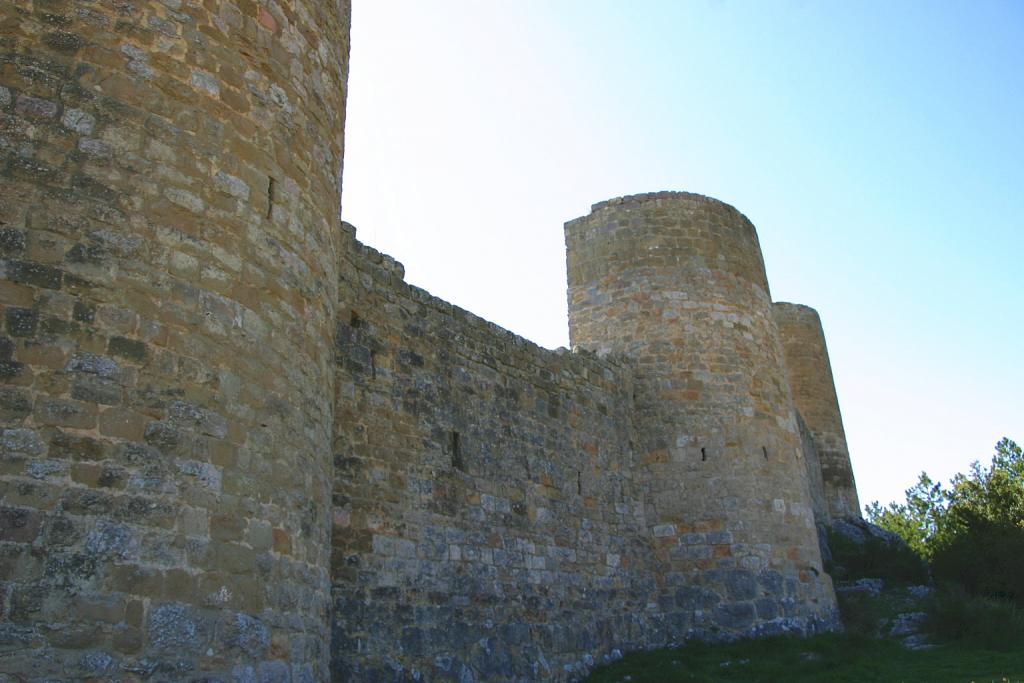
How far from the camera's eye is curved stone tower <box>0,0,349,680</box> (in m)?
4.32

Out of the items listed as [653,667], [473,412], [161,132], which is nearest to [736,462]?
[653,667]

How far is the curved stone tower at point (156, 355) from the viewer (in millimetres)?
4316

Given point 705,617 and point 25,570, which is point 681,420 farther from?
point 25,570

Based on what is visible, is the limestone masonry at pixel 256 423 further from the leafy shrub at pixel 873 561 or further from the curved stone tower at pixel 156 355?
the leafy shrub at pixel 873 561

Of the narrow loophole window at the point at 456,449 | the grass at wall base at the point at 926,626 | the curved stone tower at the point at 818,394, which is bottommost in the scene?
the grass at wall base at the point at 926,626

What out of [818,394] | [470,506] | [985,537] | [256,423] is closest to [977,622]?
[985,537]

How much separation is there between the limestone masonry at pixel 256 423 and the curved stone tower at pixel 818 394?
1091 centimetres

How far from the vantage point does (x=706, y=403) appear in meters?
12.4

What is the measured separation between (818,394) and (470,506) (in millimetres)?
15757

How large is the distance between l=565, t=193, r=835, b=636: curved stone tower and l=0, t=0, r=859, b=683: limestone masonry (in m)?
Result: 0.11

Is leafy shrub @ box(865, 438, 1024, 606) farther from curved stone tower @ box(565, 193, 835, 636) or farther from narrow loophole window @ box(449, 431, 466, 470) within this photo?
narrow loophole window @ box(449, 431, 466, 470)

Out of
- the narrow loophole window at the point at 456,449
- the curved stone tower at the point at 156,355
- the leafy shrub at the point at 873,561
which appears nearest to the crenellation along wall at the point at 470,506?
the narrow loophole window at the point at 456,449

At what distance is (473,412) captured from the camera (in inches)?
→ 375

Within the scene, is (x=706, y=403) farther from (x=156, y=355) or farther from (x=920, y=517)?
(x=920, y=517)
